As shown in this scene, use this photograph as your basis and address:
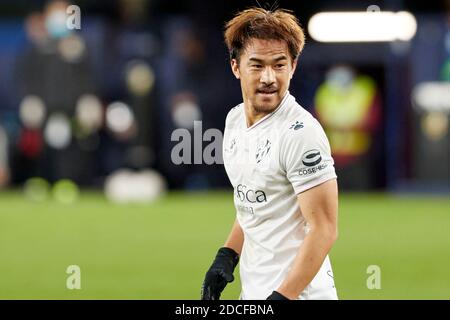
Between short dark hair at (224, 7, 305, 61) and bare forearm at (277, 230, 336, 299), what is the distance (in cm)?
75

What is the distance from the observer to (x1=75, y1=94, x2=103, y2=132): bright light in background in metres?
15.7

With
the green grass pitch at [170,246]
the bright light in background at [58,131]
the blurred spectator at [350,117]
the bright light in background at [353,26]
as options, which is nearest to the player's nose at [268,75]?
the green grass pitch at [170,246]

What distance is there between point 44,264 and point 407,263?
317 centimetres

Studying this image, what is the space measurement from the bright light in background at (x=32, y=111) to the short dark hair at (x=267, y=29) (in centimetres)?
1149

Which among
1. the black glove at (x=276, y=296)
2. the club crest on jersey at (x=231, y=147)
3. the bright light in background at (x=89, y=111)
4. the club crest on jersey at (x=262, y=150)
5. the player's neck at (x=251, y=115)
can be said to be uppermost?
the bright light in background at (x=89, y=111)

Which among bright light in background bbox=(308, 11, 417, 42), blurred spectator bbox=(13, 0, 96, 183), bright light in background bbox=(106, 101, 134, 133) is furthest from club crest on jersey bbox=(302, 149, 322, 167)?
bright light in background bbox=(106, 101, 134, 133)

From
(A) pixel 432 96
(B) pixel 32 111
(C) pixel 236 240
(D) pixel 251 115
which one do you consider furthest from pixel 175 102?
(D) pixel 251 115

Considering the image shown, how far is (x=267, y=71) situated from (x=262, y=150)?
0.33 metres

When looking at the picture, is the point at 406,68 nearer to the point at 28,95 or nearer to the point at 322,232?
the point at 28,95

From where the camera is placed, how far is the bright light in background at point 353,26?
13.6m

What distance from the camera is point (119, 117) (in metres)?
16.8

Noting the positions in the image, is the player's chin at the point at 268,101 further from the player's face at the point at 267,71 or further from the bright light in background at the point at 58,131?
the bright light in background at the point at 58,131

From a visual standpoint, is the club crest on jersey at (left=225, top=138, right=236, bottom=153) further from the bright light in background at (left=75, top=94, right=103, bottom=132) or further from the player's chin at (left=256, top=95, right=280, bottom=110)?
the bright light in background at (left=75, top=94, right=103, bottom=132)
